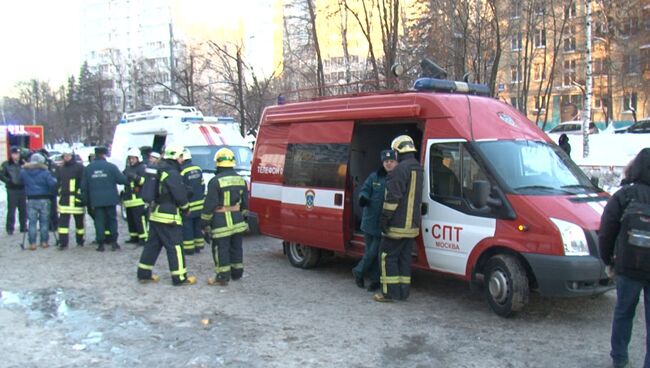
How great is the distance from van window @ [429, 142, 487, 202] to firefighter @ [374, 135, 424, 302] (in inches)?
10.5

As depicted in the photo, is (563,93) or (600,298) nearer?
(600,298)

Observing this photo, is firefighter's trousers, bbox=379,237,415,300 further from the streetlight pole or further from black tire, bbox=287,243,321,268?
the streetlight pole

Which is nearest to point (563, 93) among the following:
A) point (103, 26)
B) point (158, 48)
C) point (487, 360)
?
point (487, 360)

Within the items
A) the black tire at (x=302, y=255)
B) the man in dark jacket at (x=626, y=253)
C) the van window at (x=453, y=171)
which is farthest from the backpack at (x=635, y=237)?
the black tire at (x=302, y=255)

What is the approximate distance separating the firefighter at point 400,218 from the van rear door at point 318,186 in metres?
1.15

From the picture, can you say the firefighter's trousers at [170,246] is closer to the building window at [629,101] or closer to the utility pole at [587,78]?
the utility pole at [587,78]

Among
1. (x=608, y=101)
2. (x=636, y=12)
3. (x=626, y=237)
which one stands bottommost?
(x=626, y=237)

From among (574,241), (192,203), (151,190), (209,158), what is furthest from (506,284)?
(209,158)

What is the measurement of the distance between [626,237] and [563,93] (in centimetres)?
4967

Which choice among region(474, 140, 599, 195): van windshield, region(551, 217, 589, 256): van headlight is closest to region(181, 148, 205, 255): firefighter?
region(474, 140, 599, 195): van windshield

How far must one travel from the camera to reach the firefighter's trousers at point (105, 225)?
33.7 ft

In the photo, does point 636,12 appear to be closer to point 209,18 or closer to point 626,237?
point 209,18

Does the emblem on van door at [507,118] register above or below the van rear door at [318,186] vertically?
above

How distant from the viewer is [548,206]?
5.67 m
